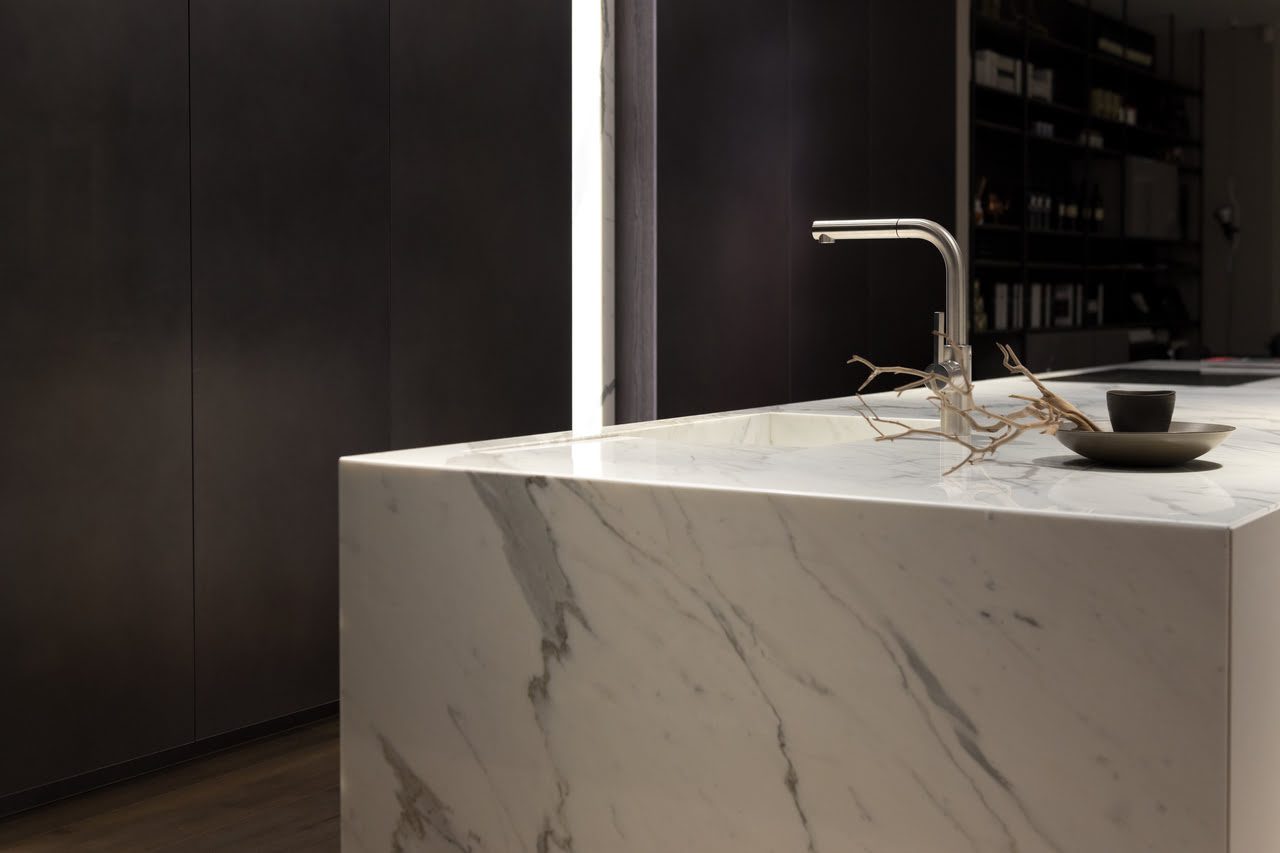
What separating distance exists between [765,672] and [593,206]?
3.59 metres

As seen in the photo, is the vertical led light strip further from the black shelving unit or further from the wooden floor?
the black shelving unit

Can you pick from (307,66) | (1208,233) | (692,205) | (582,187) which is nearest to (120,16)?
(307,66)

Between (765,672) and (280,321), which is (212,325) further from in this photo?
(765,672)

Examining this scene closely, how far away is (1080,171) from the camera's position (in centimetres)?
721

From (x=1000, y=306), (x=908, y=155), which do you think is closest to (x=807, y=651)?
(x=908, y=155)

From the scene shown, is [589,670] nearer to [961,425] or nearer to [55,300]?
[961,425]

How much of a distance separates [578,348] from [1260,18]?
4.80 metres

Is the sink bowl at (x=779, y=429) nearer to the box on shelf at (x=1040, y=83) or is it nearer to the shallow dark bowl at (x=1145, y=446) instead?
the shallow dark bowl at (x=1145, y=446)

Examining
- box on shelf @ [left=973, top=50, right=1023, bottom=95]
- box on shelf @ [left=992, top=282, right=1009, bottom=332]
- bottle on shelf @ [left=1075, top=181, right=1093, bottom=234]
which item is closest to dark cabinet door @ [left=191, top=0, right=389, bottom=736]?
box on shelf @ [left=973, top=50, right=1023, bottom=95]

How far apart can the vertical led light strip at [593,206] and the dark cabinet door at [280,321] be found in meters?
1.22

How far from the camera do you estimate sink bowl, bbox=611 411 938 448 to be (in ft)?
7.47

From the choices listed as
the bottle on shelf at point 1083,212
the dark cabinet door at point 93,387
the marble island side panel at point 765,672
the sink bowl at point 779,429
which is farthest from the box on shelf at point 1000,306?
the marble island side panel at point 765,672

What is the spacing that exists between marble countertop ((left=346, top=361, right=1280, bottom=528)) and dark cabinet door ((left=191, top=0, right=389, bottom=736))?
146 centimetres

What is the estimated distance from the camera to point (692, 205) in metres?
4.93
